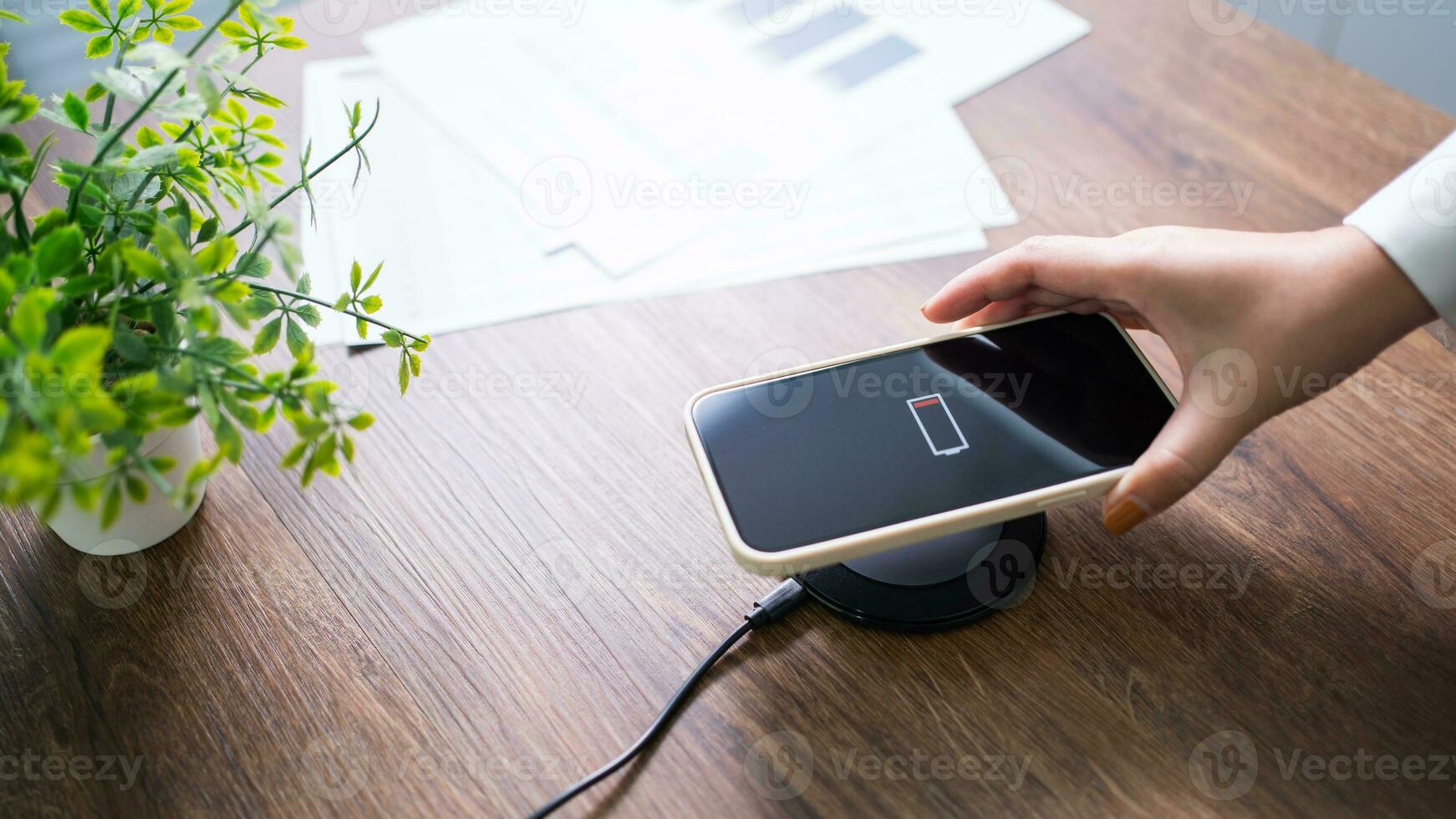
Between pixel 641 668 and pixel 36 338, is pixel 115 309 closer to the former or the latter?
pixel 36 338

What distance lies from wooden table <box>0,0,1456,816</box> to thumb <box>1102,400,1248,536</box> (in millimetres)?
63

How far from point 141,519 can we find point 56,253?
0.67ft

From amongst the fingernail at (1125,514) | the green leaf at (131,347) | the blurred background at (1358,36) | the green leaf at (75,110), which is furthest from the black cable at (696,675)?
the blurred background at (1358,36)

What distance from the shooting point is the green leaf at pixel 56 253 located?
1.21 ft

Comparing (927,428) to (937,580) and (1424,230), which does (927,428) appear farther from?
(1424,230)

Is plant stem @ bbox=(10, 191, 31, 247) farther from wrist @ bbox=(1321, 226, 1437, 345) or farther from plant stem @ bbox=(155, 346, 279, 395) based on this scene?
wrist @ bbox=(1321, 226, 1437, 345)

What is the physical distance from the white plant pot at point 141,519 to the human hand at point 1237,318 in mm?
492

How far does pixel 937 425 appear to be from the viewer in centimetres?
52

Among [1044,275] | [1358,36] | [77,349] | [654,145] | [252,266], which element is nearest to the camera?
[77,349]

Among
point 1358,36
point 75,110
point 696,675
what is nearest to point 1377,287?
point 696,675

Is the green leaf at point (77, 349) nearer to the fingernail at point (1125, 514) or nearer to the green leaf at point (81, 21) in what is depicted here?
the green leaf at point (81, 21)

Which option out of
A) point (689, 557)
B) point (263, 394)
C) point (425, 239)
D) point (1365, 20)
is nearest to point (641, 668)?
point (689, 557)

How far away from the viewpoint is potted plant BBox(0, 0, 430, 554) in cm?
33

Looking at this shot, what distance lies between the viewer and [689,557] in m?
0.55
